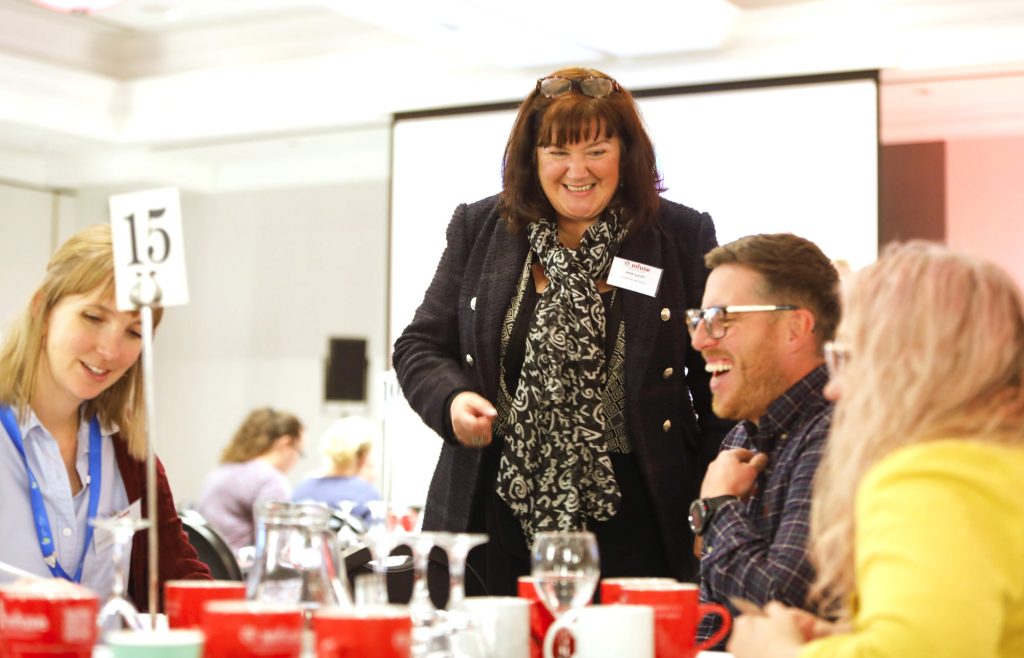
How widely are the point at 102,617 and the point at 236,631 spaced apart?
27 centimetres

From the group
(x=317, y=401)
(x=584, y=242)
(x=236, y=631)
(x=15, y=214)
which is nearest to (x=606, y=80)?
(x=584, y=242)

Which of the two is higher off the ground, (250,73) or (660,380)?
(250,73)

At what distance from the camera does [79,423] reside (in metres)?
2.51

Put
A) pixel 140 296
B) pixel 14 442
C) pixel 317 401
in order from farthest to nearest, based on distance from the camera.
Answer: pixel 317 401
pixel 14 442
pixel 140 296

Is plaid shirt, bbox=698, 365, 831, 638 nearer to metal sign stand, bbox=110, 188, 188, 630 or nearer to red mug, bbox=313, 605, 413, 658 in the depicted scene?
red mug, bbox=313, 605, 413, 658

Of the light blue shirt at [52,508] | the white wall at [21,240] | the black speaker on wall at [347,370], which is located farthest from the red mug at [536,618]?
the white wall at [21,240]

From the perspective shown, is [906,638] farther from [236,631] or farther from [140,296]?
[140,296]

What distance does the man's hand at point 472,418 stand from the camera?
2.39 metres

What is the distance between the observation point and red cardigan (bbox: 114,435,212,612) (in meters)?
2.39

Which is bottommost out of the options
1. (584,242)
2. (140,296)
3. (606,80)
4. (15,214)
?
(140,296)

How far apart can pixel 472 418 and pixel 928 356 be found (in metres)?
1.07

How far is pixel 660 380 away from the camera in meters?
2.61

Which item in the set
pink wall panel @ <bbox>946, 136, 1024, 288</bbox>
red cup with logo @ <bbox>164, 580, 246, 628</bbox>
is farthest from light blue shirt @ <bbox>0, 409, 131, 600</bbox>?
pink wall panel @ <bbox>946, 136, 1024, 288</bbox>

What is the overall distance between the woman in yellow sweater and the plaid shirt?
25 cm
